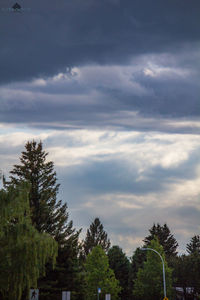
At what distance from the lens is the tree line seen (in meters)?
25.0

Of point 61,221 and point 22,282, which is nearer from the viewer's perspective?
point 22,282

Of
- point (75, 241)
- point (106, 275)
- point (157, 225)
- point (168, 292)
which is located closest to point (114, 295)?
point (106, 275)

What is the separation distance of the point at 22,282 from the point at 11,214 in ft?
13.2

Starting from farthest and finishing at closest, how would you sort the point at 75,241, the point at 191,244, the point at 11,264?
the point at 191,244 < the point at 75,241 < the point at 11,264

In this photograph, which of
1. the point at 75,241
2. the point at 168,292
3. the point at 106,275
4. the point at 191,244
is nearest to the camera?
the point at 75,241

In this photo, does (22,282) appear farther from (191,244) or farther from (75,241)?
(191,244)

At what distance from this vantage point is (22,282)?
24.9 metres

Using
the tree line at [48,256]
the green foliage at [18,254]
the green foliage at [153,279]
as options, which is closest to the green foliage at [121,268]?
the tree line at [48,256]

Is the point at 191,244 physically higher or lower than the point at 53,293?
higher

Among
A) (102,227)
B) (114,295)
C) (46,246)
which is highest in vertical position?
(102,227)

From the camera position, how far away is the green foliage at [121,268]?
102750mm

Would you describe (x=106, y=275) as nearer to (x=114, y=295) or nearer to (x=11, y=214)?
(x=114, y=295)

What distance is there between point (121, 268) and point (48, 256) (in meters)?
81.4

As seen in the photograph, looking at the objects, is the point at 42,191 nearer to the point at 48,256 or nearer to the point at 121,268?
the point at 48,256
